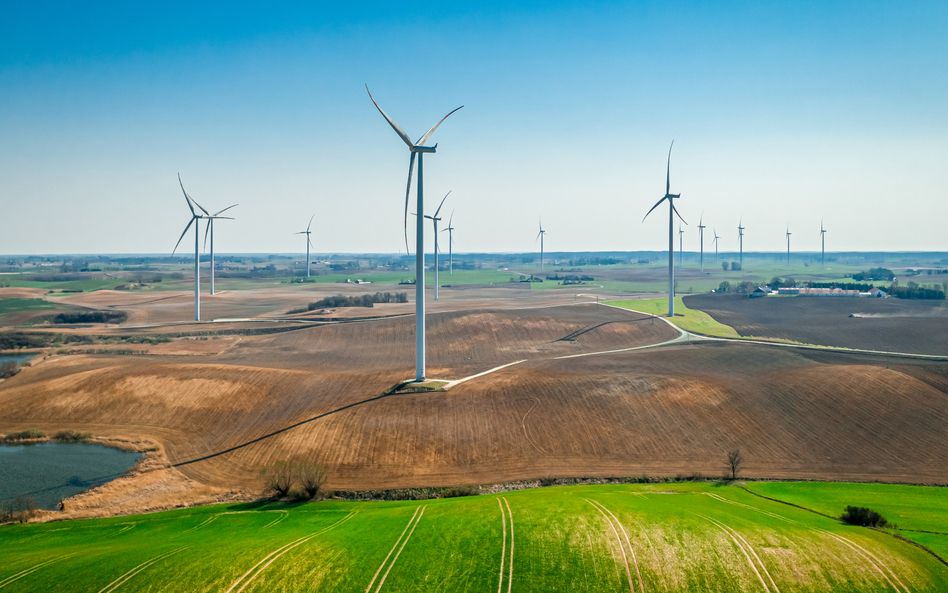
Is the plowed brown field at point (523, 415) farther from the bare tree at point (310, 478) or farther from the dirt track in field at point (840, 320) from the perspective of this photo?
the dirt track in field at point (840, 320)

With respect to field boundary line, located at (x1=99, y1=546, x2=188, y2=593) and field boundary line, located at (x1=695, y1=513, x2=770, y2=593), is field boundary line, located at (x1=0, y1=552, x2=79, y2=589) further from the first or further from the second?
field boundary line, located at (x1=695, y1=513, x2=770, y2=593)

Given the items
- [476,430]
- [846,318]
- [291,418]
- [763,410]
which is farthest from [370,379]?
[846,318]

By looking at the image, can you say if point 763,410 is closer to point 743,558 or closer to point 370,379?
point 743,558

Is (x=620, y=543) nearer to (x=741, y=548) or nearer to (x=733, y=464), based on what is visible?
(x=741, y=548)

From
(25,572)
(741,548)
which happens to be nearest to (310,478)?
(25,572)

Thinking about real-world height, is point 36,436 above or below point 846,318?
below

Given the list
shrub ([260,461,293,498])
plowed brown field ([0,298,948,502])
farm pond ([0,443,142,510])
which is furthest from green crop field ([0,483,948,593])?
plowed brown field ([0,298,948,502])

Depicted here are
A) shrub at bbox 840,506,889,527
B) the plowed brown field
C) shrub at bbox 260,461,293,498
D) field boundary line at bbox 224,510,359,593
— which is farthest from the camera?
the plowed brown field
